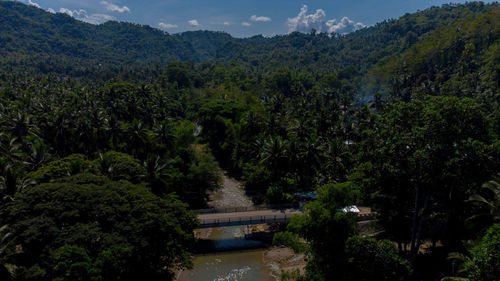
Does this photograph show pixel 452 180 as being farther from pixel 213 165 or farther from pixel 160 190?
pixel 213 165

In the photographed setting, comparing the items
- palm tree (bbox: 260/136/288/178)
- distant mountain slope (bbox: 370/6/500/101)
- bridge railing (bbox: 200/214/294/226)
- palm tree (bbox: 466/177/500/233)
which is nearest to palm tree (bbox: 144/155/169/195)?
bridge railing (bbox: 200/214/294/226)

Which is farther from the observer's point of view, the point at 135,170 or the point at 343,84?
the point at 343,84

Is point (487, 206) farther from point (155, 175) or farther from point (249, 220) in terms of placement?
point (155, 175)

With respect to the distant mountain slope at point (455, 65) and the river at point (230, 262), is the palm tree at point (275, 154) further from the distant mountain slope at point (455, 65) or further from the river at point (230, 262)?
the distant mountain slope at point (455, 65)

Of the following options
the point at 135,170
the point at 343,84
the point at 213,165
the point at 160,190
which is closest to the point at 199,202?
the point at 213,165

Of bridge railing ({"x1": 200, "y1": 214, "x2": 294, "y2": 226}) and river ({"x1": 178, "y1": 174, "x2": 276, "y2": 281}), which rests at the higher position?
bridge railing ({"x1": 200, "y1": 214, "x2": 294, "y2": 226})

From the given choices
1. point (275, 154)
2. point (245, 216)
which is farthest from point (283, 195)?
point (245, 216)

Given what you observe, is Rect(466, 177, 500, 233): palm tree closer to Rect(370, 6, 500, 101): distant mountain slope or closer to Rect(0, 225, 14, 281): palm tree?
Rect(0, 225, 14, 281): palm tree

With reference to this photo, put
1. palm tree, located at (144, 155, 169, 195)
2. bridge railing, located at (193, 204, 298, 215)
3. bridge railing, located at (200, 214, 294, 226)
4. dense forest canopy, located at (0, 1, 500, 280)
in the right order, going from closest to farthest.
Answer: dense forest canopy, located at (0, 1, 500, 280) → bridge railing, located at (200, 214, 294, 226) → palm tree, located at (144, 155, 169, 195) → bridge railing, located at (193, 204, 298, 215)
